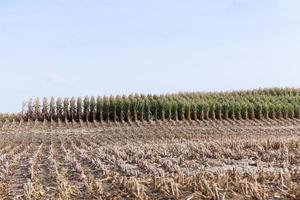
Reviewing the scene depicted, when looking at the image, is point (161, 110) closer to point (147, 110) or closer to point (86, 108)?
point (147, 110)

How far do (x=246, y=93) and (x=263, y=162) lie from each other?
30.7 m

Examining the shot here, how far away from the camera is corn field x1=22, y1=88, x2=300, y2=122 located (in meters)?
38.7

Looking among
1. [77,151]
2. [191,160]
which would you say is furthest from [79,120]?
[191,160]

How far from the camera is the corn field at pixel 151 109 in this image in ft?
127

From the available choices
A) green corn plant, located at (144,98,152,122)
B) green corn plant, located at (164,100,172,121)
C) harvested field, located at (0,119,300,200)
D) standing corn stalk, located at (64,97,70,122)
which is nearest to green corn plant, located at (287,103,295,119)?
green corn plant, located at (164,100,172,121)

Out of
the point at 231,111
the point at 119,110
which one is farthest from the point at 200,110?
the point at 119,110

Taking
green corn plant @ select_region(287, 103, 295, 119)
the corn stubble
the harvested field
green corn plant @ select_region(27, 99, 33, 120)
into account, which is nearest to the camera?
the harvested field

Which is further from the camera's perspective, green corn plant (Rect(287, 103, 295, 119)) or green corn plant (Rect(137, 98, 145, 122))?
green corn plant (Rect(287, 103, 295, 119))

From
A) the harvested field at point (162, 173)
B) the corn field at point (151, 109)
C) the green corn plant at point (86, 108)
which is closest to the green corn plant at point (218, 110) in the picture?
the corn field at point (151, 109)

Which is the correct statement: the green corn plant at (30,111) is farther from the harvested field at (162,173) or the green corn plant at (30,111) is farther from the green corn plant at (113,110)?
the harvested field at (162,173)

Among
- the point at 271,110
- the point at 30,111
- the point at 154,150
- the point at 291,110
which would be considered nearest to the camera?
the point at 154,150

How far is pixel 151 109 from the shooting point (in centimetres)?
3953

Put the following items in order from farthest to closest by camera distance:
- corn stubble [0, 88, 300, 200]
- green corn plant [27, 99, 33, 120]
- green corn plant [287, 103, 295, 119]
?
green corn plant [287, 103, 295, 119] < green corn plant [27, 99, 33, 120] < corn stubble [0, 88, 300, 200]

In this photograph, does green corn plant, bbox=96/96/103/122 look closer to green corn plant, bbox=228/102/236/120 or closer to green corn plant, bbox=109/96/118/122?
green corn plant, bbox=109/96/118/122
